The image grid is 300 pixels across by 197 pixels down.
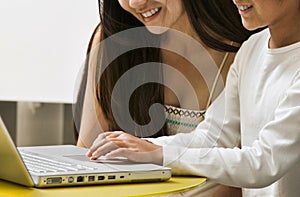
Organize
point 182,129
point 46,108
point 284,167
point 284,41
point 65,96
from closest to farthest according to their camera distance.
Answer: point 284,167, point 284,41, point 182,129, point 65,96, point 46,108

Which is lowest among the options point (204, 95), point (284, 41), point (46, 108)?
point (46, 108)

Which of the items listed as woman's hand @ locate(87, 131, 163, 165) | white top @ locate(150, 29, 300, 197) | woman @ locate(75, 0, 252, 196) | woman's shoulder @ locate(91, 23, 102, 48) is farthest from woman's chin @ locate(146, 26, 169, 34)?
woman's hand @ locate(87, 131, 163, 165)

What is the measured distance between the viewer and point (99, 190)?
0.88 meters

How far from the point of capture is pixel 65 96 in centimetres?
230

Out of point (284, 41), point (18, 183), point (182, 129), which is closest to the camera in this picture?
point (18, 183)

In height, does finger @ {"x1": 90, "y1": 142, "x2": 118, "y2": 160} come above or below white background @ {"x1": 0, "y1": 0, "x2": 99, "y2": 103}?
below

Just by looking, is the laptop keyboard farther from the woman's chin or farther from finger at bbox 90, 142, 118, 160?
the woman's chin

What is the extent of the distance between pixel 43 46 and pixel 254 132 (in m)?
1.25

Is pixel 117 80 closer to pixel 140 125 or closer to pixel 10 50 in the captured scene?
pixel 140 125

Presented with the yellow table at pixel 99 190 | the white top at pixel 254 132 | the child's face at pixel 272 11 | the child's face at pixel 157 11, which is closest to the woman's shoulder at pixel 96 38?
the child's face at pixel 157 11

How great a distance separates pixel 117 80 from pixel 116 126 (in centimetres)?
12

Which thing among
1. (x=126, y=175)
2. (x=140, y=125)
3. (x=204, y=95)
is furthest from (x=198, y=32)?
(x=126, y=175)

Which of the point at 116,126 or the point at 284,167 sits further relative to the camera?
the point at 116,126

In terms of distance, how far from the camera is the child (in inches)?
42.7
